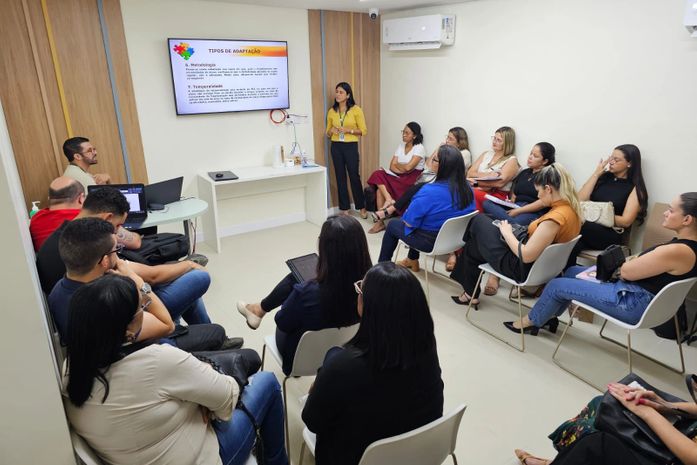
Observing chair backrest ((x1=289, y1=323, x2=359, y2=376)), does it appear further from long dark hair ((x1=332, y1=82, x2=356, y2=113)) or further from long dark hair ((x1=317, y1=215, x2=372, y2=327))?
long dark hair ((x1=332, y1=82, x2=356, y2=113))

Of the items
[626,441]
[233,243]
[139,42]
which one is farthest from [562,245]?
[139,42]

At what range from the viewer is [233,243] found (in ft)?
15.6

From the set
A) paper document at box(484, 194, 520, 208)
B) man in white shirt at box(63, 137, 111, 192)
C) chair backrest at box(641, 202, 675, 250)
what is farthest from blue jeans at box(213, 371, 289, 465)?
chair backrest at box(641, 202, 675, 250)

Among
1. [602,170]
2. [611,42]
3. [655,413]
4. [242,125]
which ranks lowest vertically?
[655,413]

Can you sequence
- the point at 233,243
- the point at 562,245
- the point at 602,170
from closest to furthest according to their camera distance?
the point at 562,245 < the point at 602,170 < the point at 233,243

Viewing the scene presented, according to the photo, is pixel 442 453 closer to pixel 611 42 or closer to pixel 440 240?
pixel 440 240

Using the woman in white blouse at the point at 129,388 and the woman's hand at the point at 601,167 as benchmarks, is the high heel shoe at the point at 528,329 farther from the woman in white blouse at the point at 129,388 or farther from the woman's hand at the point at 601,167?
the woman in white blouse at the point at 129,388

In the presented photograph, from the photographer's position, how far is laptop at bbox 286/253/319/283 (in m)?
2.16

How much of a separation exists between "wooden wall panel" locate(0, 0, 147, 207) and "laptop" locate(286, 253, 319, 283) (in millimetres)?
2763

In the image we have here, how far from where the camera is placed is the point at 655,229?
3268mm

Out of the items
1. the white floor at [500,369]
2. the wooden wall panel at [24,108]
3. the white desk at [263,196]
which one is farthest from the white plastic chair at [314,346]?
the wooden wall panel at [24,108]

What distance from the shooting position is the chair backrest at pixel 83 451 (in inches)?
50.0

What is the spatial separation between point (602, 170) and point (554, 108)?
73 centimetres

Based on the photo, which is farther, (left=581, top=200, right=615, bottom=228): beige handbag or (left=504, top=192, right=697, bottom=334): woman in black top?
(left=581, top=200, right=615, bottom=228): beige handbag
